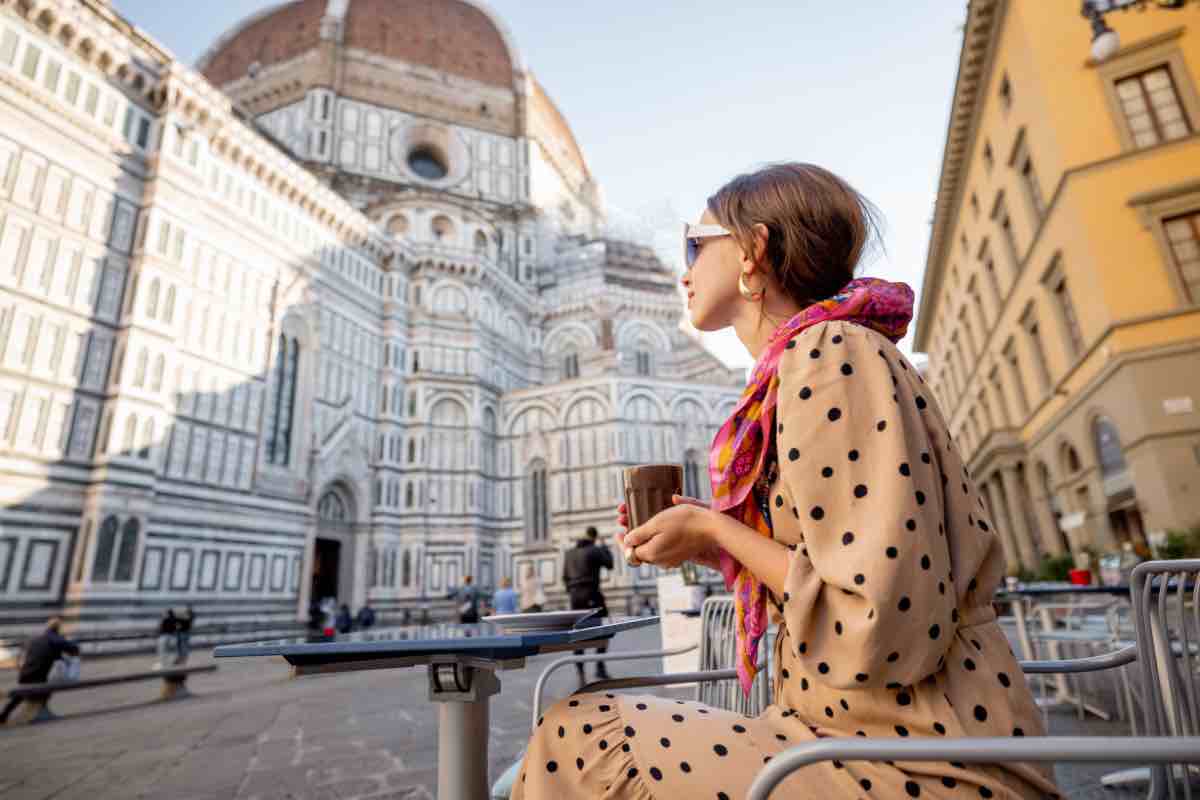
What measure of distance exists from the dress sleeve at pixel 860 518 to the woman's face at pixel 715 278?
35cm

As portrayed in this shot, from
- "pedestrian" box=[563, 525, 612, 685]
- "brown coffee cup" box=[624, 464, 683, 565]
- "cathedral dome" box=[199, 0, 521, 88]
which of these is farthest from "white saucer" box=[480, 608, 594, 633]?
"cathedral dome" box=[199, 0, 521, 88]

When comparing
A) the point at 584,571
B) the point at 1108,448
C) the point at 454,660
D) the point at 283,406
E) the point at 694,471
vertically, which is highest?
the point at 283,406

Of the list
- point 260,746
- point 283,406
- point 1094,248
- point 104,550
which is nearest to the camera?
point 260,746

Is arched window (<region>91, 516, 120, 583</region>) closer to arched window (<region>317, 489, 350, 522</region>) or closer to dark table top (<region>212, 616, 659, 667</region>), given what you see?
arched window (<region>317, 489, 350, 522</region>)

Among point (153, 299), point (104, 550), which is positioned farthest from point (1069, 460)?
point (153, 299)

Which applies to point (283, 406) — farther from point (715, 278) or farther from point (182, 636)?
point (715, 278)

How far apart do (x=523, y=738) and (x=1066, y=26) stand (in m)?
13.3

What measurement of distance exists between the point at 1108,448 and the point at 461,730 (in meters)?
12.1

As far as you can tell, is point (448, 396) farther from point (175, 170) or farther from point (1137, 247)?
point (1137, 247)

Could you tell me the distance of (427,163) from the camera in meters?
30.8

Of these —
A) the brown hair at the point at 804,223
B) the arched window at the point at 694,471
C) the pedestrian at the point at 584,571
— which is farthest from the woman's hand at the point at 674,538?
the arched window at the point at 694,471

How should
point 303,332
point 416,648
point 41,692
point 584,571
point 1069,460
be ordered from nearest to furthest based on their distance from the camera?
point 416,648 < point 41,692 < point 584,571 < point 1069,460 < point 303,332

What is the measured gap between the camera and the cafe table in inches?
45.4

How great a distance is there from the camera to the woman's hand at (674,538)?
3.43 ft
